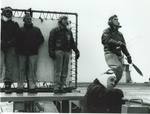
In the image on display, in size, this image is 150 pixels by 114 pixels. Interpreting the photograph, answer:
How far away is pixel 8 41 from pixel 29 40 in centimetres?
48

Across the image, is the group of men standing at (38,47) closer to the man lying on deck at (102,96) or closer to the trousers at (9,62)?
the trousers at (9,62)

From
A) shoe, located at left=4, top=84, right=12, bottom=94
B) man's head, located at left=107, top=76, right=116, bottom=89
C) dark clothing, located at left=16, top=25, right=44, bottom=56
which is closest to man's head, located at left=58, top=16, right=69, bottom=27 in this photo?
dark clothing, located at left=16, top=25, right=44, bottom=56

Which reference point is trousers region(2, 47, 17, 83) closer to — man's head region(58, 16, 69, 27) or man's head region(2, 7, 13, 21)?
man's head region(2, 7, 13, 21)

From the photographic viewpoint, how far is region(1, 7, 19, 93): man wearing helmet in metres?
11.0

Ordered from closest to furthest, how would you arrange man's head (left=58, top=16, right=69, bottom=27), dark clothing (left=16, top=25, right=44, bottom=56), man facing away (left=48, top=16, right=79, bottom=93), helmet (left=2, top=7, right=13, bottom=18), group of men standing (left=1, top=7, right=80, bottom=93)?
helmet (left=2, top=7, right=13, bottom=18) → group of men standing (left=1, top=7, right=80, bottom=93) → dark clothing (left=16, top=25, right=44, bottom=56) → man's head (left=58, top=16, right=69, bottom=27) → man facing away (left=48, top=16, right=79, bottom=93)

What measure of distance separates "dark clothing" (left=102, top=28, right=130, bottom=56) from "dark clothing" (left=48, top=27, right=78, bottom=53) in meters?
0.87

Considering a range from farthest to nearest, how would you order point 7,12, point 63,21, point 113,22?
1. point 113,22
2. point 63,21
3. point 7,12

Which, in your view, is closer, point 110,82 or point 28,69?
point 110,82

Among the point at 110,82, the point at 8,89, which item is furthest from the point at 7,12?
the point at 110,82

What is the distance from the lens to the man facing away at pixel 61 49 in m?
11.5

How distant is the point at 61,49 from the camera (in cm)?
1162

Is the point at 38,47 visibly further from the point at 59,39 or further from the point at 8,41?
the point at 8,41

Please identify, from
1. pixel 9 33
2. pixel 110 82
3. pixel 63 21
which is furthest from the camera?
pixel 63 21

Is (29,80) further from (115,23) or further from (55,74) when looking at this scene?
(115,23)
